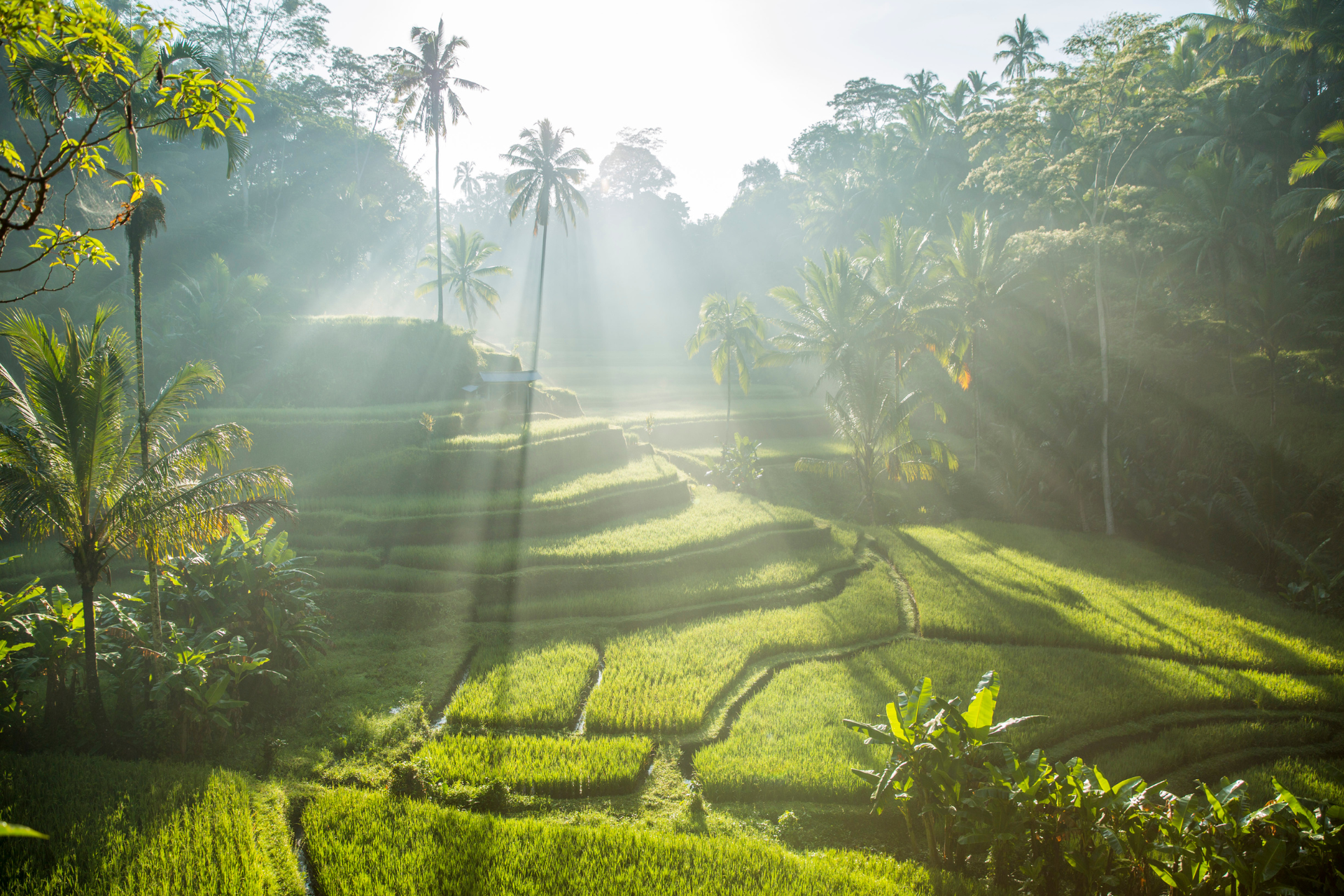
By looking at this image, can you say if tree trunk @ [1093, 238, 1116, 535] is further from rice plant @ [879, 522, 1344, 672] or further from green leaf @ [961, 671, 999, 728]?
green leaf @ [961, 671, 999, 728]

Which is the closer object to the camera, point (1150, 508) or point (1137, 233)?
point (1150, 508)

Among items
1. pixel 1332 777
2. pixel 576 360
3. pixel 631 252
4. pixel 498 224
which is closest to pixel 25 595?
pixel 1332 777

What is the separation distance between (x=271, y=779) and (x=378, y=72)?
1781 inches

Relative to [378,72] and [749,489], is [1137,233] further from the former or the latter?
[378,72]

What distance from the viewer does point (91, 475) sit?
6.88 meters

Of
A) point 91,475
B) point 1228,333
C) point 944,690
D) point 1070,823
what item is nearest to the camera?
point 1070,823

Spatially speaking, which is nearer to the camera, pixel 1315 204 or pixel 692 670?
pixel 692 670

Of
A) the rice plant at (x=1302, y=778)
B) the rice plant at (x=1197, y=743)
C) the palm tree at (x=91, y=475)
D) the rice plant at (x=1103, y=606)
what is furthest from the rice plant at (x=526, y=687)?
the rice plant at (x=1302, y=778)

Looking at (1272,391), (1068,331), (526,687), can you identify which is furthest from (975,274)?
(526,687)

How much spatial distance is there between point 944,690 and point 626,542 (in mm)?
6819

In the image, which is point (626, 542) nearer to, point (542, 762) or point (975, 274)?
point (542, 762)

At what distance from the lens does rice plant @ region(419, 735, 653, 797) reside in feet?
22.8

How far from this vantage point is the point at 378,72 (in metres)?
40.3

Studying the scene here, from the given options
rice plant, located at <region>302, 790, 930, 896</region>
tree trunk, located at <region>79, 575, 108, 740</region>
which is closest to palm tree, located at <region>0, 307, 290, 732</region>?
tree trunk, located at <region>79, 575, 108, 740</region>
